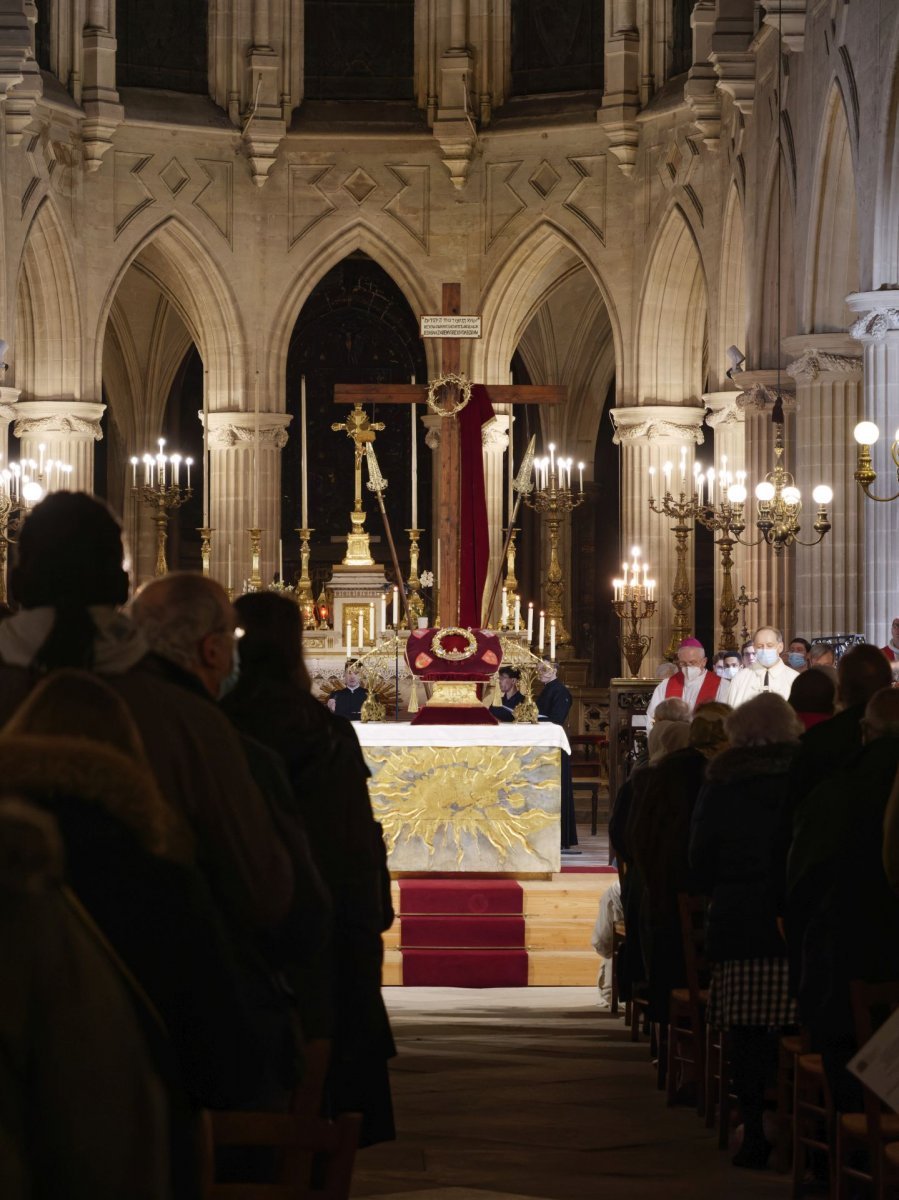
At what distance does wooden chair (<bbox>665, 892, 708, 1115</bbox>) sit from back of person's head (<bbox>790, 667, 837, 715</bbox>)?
84cm

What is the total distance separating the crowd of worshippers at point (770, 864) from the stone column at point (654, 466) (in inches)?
583

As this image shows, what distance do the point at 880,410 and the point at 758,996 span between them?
29.7 ft

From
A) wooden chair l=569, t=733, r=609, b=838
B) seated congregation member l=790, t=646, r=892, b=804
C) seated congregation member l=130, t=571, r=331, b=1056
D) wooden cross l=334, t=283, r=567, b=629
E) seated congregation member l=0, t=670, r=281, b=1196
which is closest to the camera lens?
seated congregation member l=0, t=670, r=281, b=1196

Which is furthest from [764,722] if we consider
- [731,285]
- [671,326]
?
[671,326]

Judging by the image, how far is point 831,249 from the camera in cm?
1694

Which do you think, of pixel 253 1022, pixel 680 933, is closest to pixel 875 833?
pixel 680 933

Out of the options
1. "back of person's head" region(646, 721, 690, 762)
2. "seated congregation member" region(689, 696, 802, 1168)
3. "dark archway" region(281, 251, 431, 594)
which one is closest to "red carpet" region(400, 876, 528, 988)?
"back of person's head" region(646, 721, 690, 762)

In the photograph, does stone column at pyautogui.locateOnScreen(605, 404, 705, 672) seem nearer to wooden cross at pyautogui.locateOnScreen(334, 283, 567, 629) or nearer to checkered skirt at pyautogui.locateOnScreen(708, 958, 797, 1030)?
wooden cross at pyautogui.locateOnScreen(334, 283, 567, 629)

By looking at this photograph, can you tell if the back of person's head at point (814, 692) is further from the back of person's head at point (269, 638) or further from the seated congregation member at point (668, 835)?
the back of person's head at point (269, 638)

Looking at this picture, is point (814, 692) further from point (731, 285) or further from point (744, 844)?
point (731, 285)

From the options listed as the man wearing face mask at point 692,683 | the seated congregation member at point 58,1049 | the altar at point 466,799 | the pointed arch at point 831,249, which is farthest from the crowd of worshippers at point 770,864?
the pointed arch at point 831,249

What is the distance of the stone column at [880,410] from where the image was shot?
1412 centimetres

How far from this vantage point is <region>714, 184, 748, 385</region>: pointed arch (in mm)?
20889

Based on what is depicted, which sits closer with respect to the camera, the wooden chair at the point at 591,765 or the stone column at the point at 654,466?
the wooden chair at the point at 591,765
